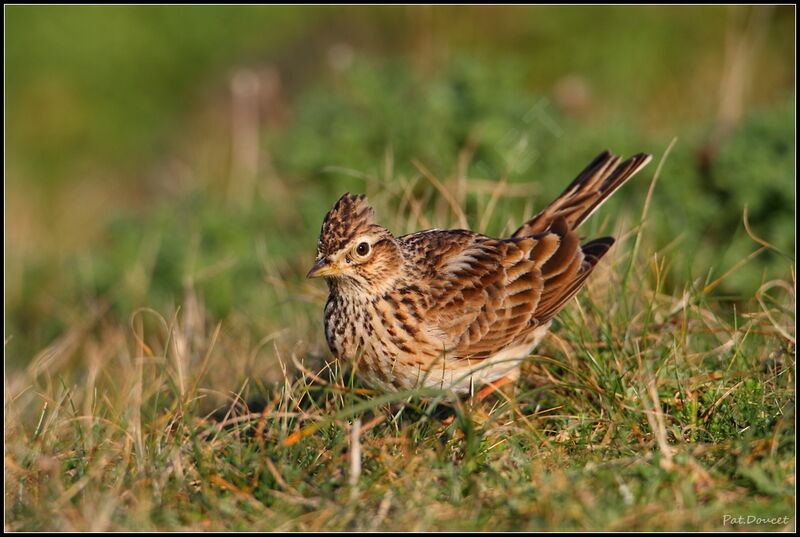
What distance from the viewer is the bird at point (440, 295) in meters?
4.95

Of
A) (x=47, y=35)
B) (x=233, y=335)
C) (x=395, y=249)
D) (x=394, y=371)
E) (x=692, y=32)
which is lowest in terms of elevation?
(x=233, y=335)

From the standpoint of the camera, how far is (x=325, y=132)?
8.83 m

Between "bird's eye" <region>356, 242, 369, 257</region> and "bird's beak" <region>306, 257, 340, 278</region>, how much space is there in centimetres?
15

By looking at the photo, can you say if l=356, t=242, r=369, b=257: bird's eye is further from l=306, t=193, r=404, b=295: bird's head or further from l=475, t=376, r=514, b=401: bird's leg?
l=475, t=376, r=514, b=401: bird's leg

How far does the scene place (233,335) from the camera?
22.2 ft

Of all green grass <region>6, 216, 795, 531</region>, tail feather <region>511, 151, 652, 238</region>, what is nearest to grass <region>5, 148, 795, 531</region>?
green grass <region>6, 216, 795, 531</region>

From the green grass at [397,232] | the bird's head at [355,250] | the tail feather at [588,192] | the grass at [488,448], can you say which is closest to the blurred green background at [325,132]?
the green grass at [397,232]

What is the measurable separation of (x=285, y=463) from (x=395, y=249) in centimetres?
146

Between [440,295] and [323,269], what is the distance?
30.5 inches

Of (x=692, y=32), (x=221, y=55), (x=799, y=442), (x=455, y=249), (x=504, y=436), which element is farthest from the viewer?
(x=221, y=55)

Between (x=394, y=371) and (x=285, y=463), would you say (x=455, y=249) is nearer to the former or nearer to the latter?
(x=394, y=371)

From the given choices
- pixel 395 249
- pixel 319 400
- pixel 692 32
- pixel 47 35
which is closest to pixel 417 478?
pixel 319 400

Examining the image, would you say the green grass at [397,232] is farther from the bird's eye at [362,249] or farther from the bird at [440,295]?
the bird's eye at [362,249]

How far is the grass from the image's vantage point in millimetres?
3773
